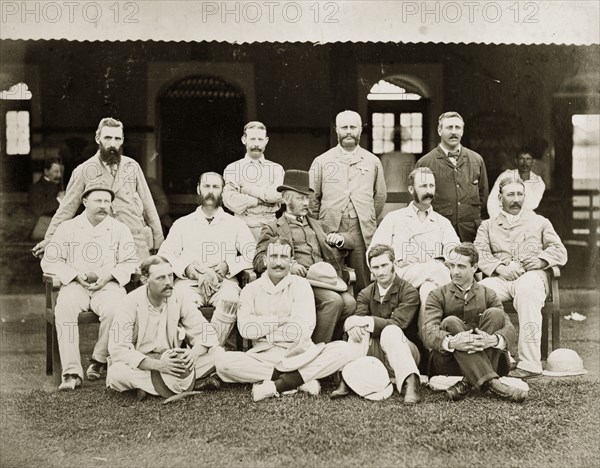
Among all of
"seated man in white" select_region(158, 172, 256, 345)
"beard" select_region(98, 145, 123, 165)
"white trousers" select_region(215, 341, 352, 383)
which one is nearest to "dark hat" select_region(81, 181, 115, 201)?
"beard" select_region(98, 145, 123, 165)

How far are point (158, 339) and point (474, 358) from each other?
204cm

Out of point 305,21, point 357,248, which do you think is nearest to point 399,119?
point 305,21

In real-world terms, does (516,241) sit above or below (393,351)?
above

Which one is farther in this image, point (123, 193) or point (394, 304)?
point (123, 193)

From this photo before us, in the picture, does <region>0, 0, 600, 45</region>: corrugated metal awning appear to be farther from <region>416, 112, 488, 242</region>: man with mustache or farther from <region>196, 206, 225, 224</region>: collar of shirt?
<region>196, 206, 225, 224</region>: collar of shirt

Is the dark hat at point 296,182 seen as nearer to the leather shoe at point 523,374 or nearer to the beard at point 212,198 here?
the beard at point 212,198

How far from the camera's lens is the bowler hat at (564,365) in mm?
6207

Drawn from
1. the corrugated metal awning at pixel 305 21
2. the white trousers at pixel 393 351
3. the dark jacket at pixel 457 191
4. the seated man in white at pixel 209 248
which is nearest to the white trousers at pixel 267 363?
the white trousers at pixel 393 351

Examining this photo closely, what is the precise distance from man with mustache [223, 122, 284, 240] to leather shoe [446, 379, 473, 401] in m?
2.15

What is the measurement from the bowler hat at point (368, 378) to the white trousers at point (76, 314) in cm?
173

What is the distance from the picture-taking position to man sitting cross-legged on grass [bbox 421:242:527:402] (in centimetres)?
542

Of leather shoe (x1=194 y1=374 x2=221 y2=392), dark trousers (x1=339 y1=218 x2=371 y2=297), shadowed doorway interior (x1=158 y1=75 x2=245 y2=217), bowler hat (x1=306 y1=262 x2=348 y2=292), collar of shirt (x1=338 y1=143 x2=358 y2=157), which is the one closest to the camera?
leather shoe (x1=194 y1=374 x2=221 y2=392)

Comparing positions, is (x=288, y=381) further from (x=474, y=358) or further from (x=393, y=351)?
(x=474, y=358)

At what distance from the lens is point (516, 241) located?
264 inches
